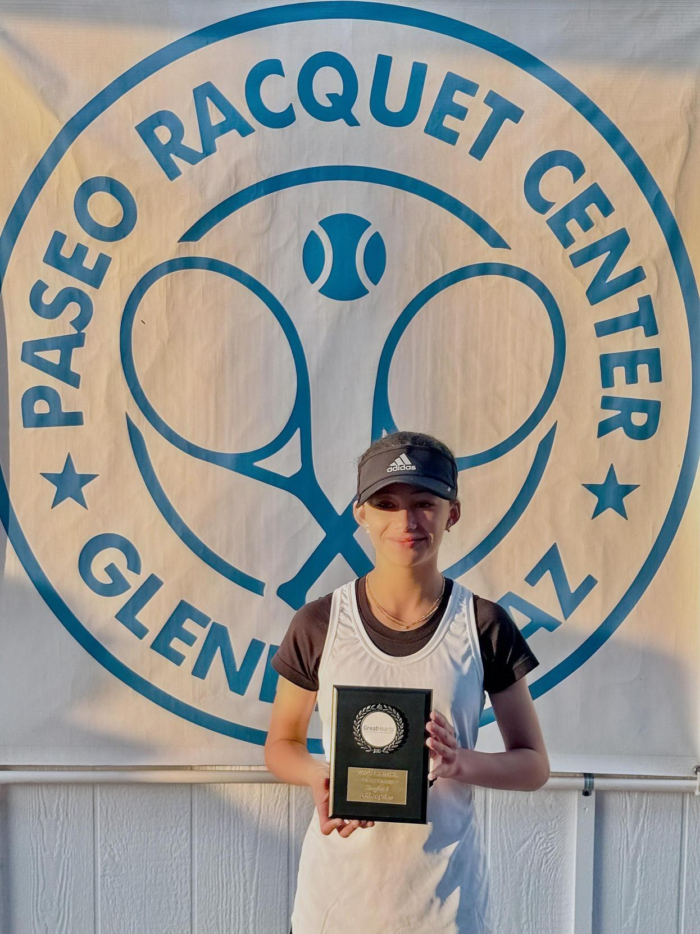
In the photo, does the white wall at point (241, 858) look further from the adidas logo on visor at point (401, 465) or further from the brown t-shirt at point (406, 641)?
the adidas logo on visor at point (401, 465)

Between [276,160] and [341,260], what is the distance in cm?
25

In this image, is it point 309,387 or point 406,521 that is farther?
point 309,387

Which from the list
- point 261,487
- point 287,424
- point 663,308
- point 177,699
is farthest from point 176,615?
point 663,308

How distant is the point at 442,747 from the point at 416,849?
188mm

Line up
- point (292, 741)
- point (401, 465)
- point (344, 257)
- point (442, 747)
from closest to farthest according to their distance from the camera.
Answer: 1. point (442, 747)
2. point (401, 465)
3. point (292, 741)
4. point (344, 257)

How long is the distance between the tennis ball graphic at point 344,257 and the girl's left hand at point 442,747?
997mm

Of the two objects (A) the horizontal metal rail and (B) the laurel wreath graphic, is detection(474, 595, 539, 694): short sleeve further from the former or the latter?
(A) the horizontal metal rail

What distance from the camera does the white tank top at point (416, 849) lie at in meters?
1.25

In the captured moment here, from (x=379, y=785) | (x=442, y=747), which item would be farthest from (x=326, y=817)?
(x=442, y=747)

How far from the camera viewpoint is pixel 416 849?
125cm

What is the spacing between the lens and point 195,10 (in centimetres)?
185

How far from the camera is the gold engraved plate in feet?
3.91

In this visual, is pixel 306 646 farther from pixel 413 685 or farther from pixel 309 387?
pixel 309 387

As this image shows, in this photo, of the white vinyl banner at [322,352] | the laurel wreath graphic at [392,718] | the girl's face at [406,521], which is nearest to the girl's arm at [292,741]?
the laurel wreath graphic at [392,718]
